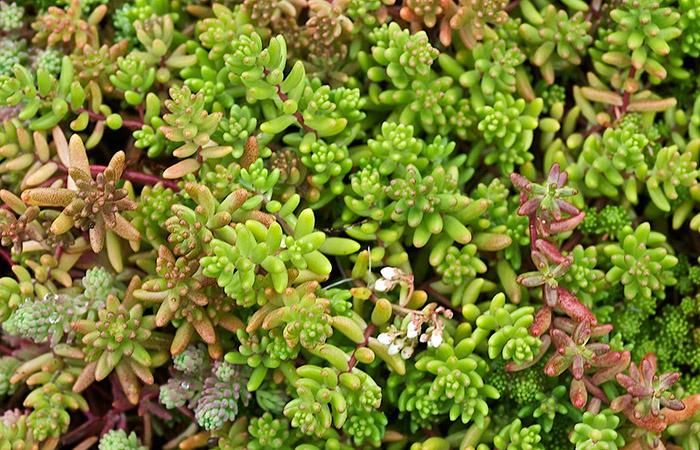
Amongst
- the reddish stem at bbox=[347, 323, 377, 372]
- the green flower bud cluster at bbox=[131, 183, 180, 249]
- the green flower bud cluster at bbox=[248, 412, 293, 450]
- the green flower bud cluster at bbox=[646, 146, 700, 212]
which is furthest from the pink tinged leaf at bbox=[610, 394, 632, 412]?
the green flower bud cluster at bbox=[131, 183, 180, 249]

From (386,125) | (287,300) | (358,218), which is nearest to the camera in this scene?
(287,300)

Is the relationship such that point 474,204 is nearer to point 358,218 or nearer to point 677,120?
point 358,218

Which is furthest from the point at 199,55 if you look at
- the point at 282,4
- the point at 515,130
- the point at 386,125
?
the point at 515,130

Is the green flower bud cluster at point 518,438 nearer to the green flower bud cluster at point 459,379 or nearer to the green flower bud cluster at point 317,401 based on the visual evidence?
the green flower bud cluster at point 459,379

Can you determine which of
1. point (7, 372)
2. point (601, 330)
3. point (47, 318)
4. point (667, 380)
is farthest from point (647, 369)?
point (7, 372)

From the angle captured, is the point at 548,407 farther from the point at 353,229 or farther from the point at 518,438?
the point at 353,229

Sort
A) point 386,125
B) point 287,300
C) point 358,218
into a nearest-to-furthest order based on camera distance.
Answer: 1. point 287,300
2. point 386,125
3. point 358,218

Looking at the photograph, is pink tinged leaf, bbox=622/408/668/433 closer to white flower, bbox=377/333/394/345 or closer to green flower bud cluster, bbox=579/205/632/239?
green flower bud cluster, bbox=579/205/632/239
